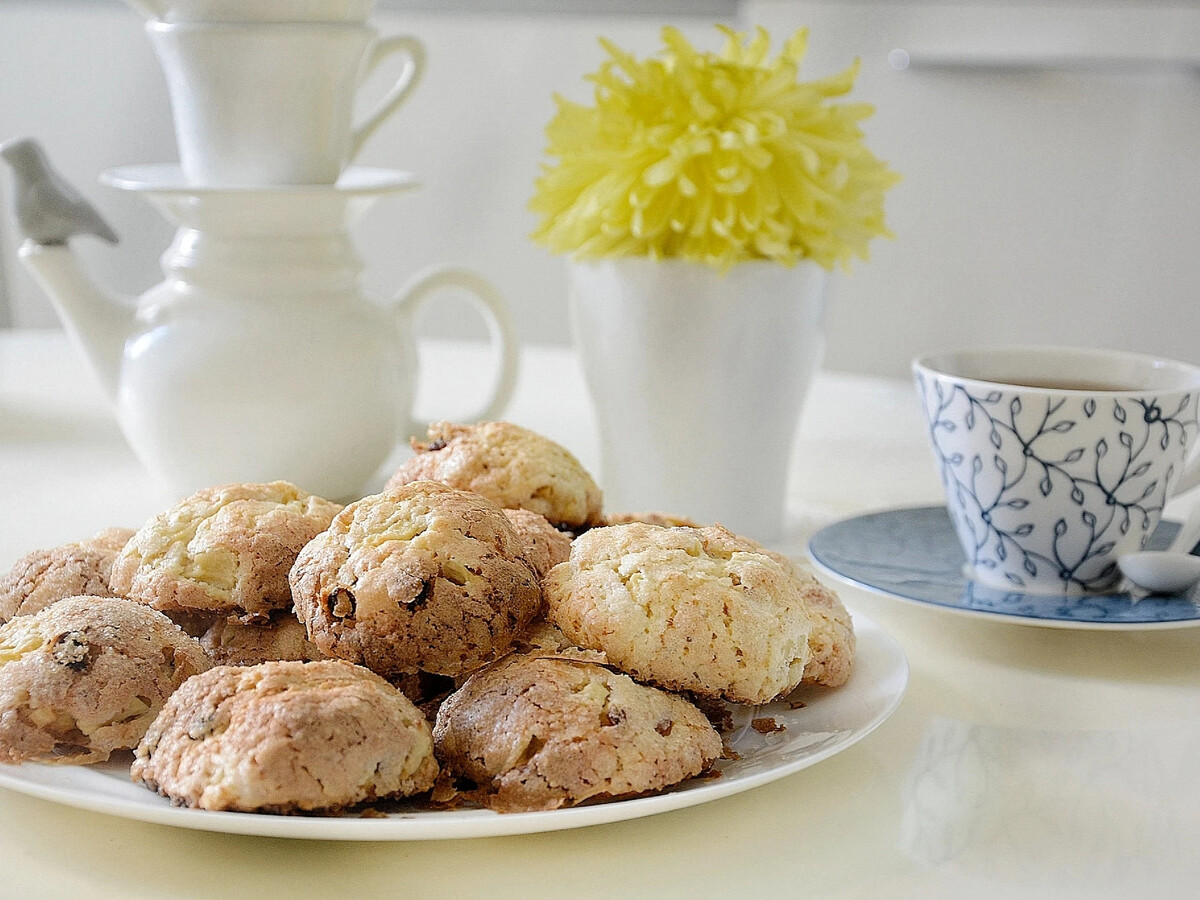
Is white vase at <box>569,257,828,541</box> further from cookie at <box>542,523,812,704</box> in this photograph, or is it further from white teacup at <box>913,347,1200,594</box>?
cookie at <box>542,523,812,704</box>

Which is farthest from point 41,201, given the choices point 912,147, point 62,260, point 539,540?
point 912,147

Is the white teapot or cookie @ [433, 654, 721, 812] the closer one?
cookie @ [433, 654, 721, 812]

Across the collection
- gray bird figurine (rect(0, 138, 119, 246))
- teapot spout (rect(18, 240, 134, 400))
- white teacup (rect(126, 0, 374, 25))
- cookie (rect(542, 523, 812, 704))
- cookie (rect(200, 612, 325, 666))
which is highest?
white teacup (rect(126, 0, 374, 25))

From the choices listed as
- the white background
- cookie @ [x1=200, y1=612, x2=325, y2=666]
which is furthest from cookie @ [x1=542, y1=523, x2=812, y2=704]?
the white background

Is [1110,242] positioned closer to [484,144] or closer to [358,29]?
[484,144]

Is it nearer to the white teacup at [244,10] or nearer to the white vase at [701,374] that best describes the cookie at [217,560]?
the white vase at [701,374]

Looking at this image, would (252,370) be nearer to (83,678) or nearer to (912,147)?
(83,678)

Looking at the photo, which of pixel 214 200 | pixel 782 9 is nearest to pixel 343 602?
pixel 214 200
